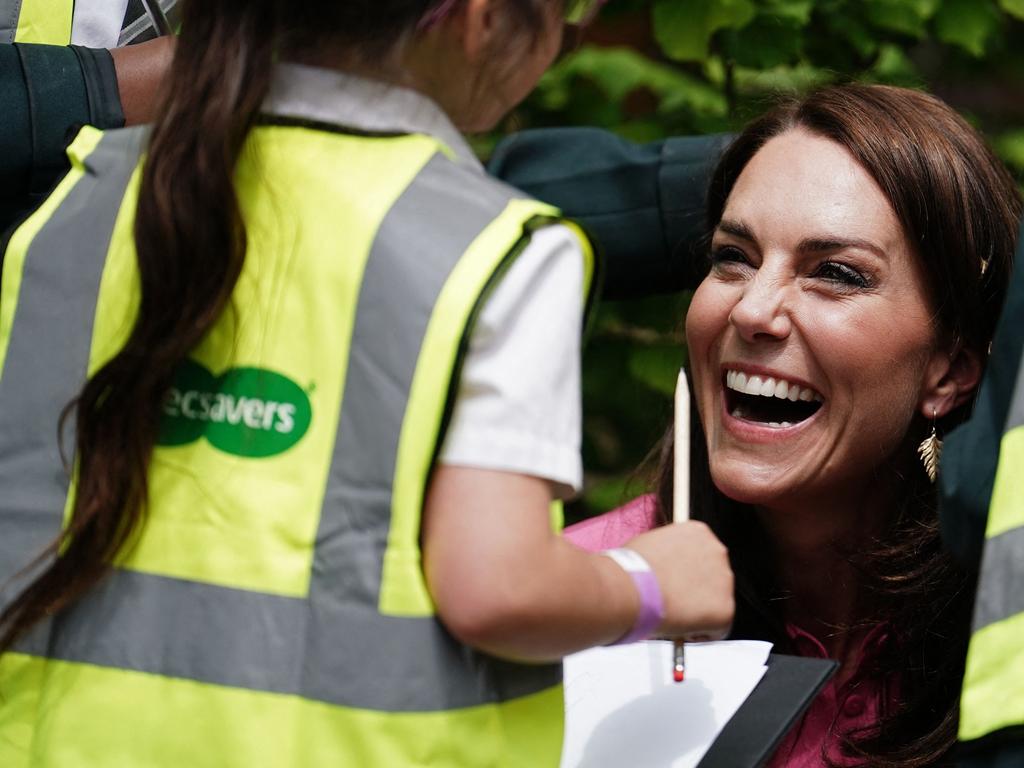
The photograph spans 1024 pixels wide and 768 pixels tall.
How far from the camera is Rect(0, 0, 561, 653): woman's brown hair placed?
1.36 meters

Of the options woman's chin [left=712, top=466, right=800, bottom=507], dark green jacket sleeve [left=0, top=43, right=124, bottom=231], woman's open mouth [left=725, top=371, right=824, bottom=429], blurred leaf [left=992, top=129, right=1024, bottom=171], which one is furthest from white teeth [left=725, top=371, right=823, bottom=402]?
blurred leaf [left=992, top=129, right=1024, bottom=171]

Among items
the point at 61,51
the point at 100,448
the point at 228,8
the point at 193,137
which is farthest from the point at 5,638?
the point at 61,51

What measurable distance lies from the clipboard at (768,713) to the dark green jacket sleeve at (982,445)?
1.14 ft

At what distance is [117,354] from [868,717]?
1297 millimetres

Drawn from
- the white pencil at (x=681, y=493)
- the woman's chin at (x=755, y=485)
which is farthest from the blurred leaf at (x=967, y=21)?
the white pencil at (x=681, y=493)

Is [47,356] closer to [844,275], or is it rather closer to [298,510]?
[298,510]

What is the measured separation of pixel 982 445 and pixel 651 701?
595mm

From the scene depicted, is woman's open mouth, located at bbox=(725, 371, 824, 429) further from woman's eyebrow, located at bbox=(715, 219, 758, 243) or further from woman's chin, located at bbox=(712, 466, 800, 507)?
woman's eyebrow, located at bbox=(715, 219, 758, 243)

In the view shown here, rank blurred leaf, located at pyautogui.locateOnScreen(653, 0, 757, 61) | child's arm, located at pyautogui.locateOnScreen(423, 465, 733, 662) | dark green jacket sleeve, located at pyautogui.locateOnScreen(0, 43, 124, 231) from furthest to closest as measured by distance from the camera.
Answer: blurred leaf, located at pyautogui.locateOnScreen(653, 0, 757, 61)
dark green jacket sleeve, located at pyautogui.locateOnScreen(0, 43, 124, 231)
child's arm, located at pyautogui.locateOnScreen(423, 465, 733, 662)

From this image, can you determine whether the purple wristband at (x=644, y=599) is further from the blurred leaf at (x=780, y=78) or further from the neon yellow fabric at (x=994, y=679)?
the blurred leaf at (x=780, y=78)

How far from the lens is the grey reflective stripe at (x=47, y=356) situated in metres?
1.44

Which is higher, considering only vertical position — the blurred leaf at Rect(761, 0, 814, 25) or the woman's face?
the blurred leaf at Rect(761, 0, 814, 25)

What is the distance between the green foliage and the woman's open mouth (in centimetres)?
42

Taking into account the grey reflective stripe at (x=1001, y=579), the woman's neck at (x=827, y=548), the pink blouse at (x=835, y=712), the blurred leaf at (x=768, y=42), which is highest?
Answer: the blurred leaf at (x=768, y=42)
